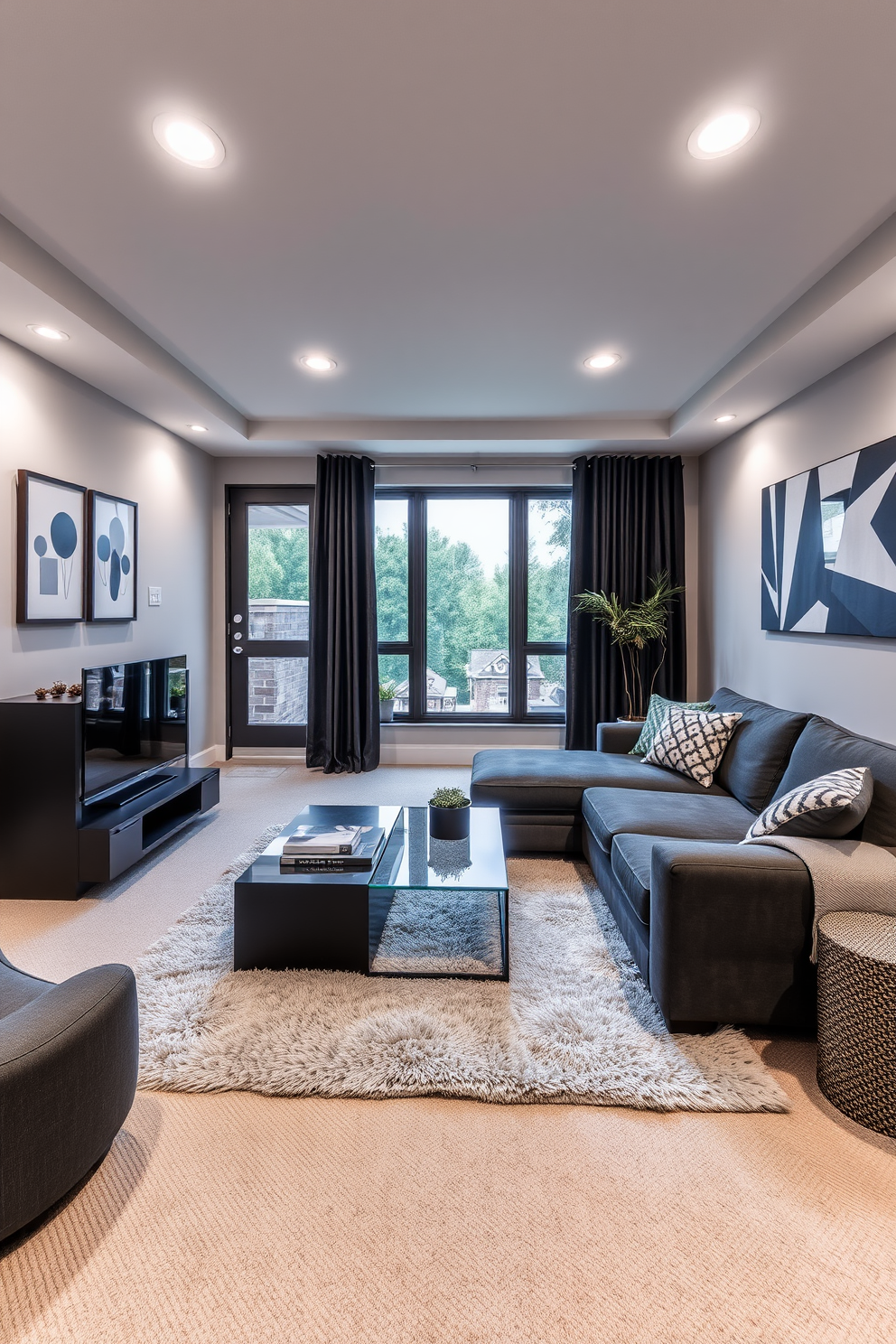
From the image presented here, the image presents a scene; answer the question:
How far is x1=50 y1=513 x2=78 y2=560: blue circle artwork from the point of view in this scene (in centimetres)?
319

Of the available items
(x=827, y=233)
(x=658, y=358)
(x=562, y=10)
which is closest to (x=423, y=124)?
(x=562, y=10)

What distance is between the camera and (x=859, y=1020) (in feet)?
5.05

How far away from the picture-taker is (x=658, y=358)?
3.41m

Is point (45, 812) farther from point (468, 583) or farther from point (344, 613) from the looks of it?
point (468, 583)

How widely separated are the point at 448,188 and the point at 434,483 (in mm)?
3238

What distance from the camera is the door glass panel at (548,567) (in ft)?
17.5

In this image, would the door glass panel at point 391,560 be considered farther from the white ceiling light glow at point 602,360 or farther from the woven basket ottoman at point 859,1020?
the woven basket ottoman at point 859,1020

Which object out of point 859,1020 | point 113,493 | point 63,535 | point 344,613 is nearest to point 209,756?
point 344,613

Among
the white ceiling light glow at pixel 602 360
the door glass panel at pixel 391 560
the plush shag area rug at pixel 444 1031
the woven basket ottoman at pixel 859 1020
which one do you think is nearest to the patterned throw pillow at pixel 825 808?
the woven basket ottoman at pixel 859 1020

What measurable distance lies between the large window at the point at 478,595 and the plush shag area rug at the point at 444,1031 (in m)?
3.13

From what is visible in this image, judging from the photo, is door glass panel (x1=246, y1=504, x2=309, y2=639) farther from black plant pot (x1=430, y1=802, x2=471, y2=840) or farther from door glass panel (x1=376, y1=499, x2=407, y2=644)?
black plant pot (x1=430, y1=802, x2=471, y2=840)

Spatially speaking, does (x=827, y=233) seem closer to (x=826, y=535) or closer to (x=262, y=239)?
(x=826, y=535)

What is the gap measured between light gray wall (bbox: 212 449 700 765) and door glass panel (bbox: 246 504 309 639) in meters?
0.23

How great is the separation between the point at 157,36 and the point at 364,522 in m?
3.65
